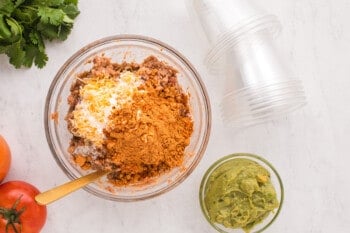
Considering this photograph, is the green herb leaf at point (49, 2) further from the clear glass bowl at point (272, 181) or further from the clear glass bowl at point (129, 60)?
the clear glass bowl at point (272, 181)

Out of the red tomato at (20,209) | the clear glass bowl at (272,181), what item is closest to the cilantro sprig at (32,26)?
the red tomato at (20,209)

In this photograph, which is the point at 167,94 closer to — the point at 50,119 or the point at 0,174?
the point at 50,119

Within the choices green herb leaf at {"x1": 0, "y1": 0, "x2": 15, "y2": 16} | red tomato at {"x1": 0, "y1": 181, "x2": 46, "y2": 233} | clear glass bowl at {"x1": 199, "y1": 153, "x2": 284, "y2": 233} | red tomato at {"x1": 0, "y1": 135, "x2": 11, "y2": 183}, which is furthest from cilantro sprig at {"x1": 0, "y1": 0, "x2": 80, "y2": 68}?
clear glass bowl at {"x1": 199, "y1": 153, "x2": 284, "y2": 233}

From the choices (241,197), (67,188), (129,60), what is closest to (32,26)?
(129,60)

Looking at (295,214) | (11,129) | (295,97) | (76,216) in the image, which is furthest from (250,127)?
(11,129)

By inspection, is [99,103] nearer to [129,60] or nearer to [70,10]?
[129,60]
